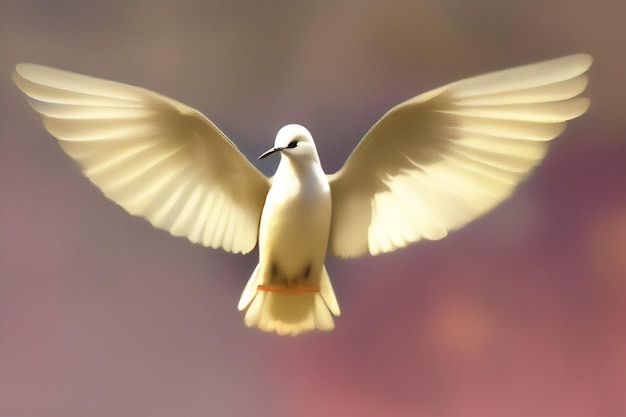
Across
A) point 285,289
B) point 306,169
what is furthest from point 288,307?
point 306,169

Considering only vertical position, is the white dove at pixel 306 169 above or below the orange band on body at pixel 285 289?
above

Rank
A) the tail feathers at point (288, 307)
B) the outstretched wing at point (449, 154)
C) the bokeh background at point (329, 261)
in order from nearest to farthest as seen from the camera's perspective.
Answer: the outstretched wing at point (449, 154) < the tail feathers at point (288, 307) < the bokeh background at point (329, 261)

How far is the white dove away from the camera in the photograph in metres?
0.65

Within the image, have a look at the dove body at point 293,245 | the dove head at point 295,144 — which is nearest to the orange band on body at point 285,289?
the dove body at point 293,245

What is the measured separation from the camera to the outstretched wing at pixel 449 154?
2.10 ft

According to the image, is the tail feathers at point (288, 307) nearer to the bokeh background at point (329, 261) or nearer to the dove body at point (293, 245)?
the dove body at point (293, 245)

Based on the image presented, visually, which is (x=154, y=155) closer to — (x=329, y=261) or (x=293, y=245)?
(x=293, y=245)

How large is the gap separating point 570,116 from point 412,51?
12.6 inches

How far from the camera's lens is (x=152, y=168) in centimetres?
71

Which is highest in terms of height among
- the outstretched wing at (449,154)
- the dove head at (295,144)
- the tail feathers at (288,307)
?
the dove head at (295,144)

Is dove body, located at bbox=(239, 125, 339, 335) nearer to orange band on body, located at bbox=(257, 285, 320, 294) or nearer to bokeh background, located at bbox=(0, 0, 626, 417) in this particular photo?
orange band on body, located at bbox=(257, 285, 320, 294)

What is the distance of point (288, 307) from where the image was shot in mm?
757

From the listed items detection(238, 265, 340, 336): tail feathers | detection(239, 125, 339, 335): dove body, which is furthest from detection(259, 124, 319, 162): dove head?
detection(238, 265, 340, 336): tail feathers

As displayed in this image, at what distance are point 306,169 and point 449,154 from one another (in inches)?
6.3
